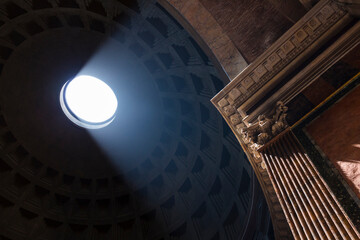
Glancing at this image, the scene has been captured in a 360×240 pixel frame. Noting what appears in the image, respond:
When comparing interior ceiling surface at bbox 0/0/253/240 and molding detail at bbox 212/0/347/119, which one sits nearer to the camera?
molding detail at bbox 212/0/347/119

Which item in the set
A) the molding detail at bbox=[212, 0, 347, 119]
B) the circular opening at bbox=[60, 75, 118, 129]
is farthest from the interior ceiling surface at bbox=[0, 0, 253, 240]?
the molding detail at bbox=[212, 0, 347, 119]

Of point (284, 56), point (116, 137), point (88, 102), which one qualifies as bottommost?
point (284, 56)

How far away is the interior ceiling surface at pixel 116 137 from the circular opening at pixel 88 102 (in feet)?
2.50

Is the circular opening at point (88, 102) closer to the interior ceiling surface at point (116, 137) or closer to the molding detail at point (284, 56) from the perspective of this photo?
the interior ceiling surface at point (116, 137)

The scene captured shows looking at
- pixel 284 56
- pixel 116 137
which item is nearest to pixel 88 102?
pixel 116 137

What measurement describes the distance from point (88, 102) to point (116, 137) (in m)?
3.92

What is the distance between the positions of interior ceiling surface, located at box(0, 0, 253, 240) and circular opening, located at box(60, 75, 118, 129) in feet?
2.50

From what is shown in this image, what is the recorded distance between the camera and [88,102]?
19.1m

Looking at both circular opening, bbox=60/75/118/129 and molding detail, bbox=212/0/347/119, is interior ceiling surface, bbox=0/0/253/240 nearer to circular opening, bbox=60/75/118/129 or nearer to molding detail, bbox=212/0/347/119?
circular opening, bbox=60/75/118/129

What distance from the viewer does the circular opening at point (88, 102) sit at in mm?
16953

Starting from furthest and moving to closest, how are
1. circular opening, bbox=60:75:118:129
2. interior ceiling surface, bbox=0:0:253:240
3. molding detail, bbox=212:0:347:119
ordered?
circular opening, bbox=60:75:118:129 < interior ceiling surface, bbox=0:0:253:240 < molding detail, bbox=212:0:347:119

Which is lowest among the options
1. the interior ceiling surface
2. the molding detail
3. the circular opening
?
the molding detail

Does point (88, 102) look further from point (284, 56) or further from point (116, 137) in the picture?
point (284, 56)

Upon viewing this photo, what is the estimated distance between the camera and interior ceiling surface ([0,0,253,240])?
12172 millimetres
